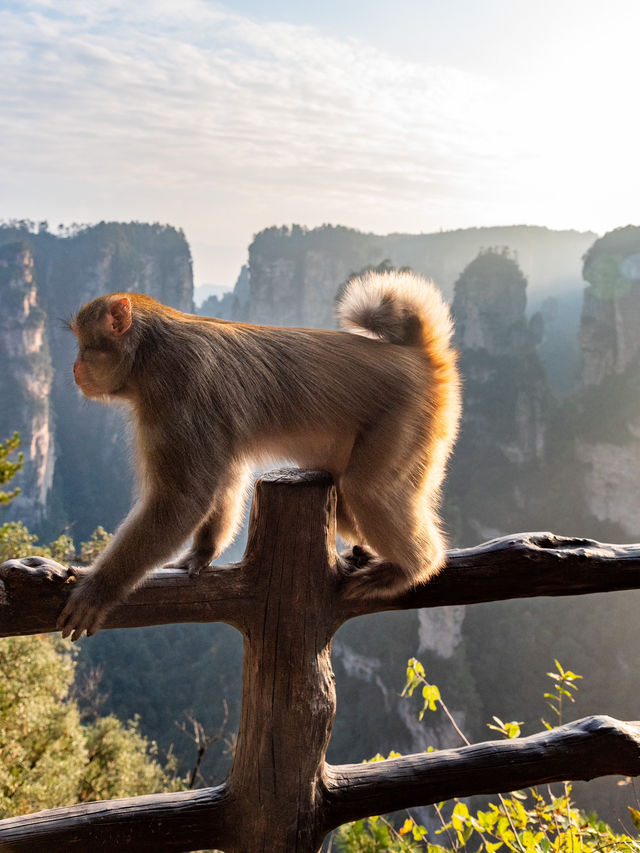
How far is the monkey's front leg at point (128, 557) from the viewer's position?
1.65 meters

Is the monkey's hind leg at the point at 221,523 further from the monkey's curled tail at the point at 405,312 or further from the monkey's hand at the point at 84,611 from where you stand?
the monkey's curled tail at the point at 405,312

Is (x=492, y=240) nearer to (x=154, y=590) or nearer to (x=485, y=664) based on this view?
(x=485, y=664)

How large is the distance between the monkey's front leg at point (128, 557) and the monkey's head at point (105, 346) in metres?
0.39

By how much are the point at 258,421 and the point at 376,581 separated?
56 cm

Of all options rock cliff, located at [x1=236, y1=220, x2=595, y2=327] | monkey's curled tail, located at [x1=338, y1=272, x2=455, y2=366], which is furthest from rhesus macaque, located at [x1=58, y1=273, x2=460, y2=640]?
rock cliff, located at [x1=236, y1=220, x2=595, y2=327]

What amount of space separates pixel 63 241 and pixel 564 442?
4179 centimetres

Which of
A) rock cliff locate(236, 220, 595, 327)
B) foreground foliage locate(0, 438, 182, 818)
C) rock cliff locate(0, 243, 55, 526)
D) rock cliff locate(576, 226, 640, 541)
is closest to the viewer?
foreground foliage locate(0, 438, 182, 818)

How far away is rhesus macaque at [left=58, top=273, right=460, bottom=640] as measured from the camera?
6.29 ft

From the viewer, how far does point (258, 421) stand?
2.05m

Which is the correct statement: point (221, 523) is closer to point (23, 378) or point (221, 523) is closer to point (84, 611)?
point (84, 611)

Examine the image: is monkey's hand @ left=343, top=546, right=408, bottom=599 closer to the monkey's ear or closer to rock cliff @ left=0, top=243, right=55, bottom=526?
the monkey's ear

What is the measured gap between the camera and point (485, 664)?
29562mm

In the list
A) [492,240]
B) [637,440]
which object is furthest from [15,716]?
[492,240]

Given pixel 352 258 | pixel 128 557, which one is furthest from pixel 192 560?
pixel 352 258
